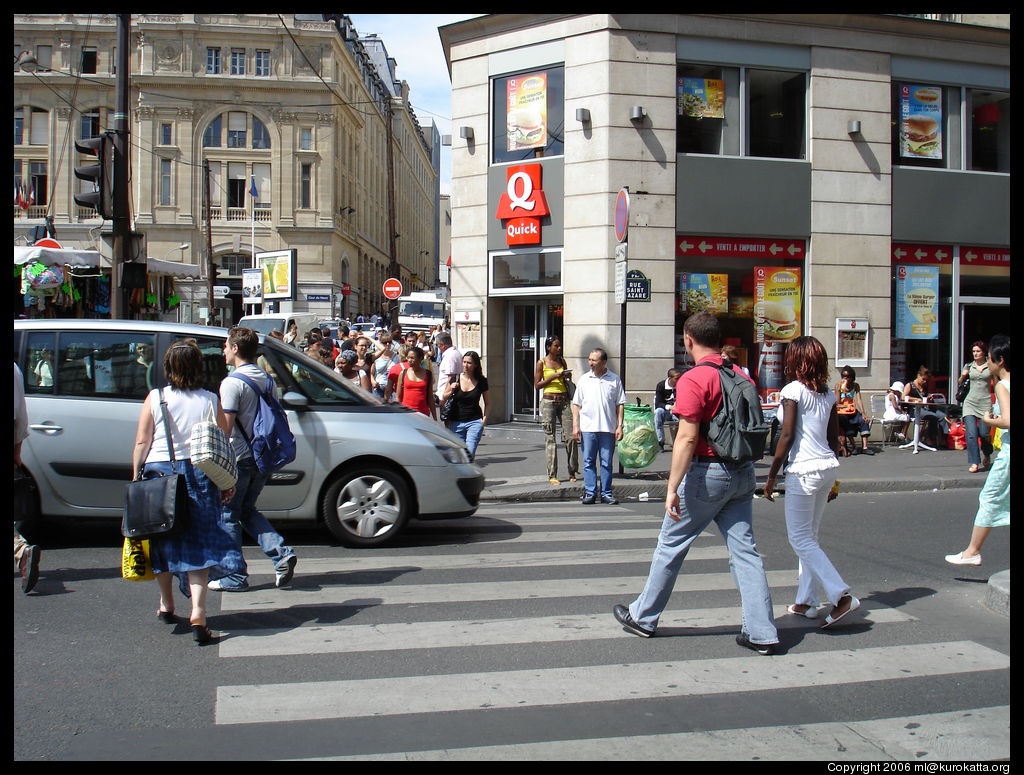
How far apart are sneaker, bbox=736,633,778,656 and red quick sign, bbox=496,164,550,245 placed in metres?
11.9

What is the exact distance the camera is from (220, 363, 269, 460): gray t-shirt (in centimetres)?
629

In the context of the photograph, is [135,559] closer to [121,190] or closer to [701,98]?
[121,190]

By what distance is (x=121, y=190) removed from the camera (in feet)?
38.2

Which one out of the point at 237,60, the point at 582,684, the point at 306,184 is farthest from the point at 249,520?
the point at 237,60

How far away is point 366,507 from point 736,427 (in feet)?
12.2

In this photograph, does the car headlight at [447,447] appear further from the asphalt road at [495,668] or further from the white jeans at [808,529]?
the white jeans at [808,529]

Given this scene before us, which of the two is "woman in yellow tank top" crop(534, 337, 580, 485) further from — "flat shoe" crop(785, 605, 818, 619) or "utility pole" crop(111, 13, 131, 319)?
"flat shoe" crop(785, 605, 818, 619)

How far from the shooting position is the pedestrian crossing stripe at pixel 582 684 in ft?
13.9

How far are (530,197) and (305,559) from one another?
410 inches

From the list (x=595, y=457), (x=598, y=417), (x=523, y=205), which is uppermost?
(x=523, y=205)

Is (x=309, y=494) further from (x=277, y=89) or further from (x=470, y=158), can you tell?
(x=277, y=89)

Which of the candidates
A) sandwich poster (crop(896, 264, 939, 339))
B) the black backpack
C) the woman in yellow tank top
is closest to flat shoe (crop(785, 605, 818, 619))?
the black backpack

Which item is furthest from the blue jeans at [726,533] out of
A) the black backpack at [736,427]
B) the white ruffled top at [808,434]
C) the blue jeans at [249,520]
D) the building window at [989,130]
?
the building window at [989,130]

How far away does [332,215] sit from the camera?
60438 millimetres
